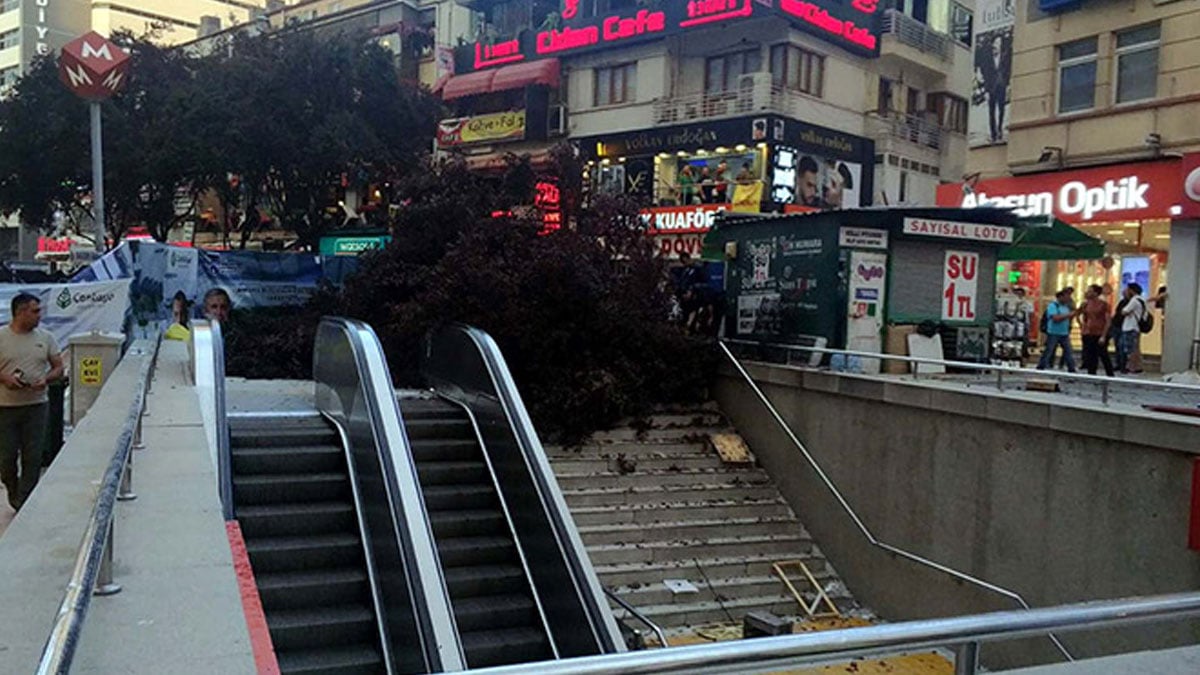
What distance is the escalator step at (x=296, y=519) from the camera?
22.7 ft

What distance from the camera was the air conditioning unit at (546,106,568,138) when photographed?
3262cm

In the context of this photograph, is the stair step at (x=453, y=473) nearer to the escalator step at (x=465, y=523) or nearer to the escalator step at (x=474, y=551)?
the escalator step at (x=465, y=523)

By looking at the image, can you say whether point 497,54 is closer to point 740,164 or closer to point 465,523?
point 740,164

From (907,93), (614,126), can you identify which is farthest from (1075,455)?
(907,93)

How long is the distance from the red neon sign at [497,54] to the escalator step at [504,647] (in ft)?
97.9

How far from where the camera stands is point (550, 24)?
109 ft

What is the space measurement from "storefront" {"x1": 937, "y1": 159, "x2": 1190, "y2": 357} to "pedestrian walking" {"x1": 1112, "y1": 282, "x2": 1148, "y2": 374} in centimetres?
99

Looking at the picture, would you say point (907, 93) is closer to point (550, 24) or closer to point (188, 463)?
point (550, 24)

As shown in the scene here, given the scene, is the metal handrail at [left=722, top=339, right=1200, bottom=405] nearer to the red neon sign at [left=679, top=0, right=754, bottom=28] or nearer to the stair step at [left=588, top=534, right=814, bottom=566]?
the stair step at [left=588, top=534, right=814, bottom=566]

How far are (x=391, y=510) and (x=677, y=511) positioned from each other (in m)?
4.98

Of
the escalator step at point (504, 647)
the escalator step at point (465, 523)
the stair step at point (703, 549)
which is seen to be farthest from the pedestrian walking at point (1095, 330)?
the escalator step at point (504, 647)

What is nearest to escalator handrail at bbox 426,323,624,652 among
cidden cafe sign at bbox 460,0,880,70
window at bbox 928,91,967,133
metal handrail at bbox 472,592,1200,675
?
metal handrail at bbox 472,592,1200,675

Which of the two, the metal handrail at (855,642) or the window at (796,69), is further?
the window at (796,69)

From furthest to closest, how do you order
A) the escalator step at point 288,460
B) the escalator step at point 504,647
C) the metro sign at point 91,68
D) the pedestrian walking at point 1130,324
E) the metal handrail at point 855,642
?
1. the metro sign at point 91,68
2. the pedestrian walking at point 1130,324
3. the escalator step at point 288,460
4. the escalator step at point 504,647
5. the metal handrail at point 855,642
